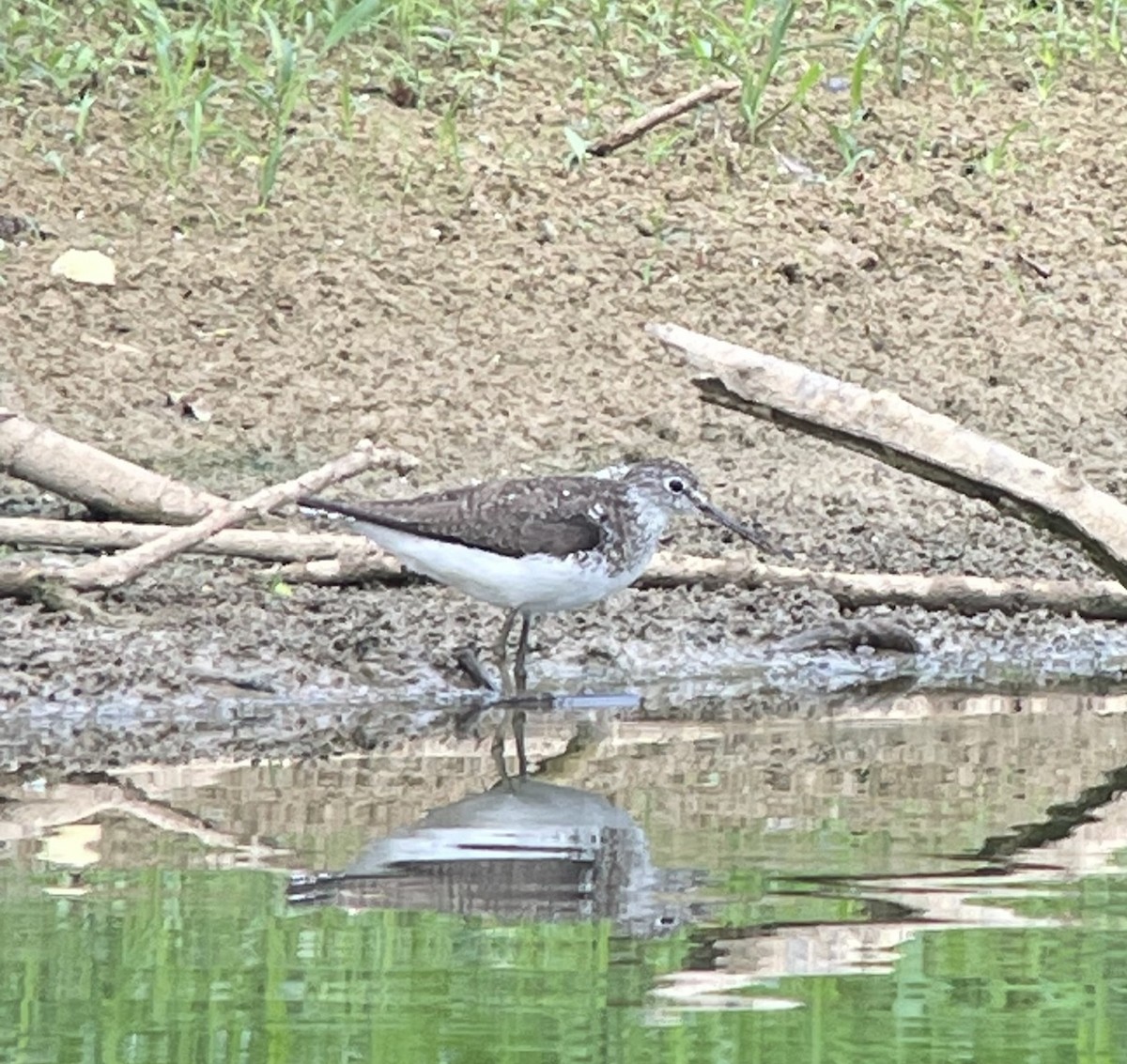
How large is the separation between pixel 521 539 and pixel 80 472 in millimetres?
1666

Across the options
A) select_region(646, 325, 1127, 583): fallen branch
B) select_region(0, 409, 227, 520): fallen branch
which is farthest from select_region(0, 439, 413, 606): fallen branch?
select_region(646, 325, 1127, 583): fallen branch

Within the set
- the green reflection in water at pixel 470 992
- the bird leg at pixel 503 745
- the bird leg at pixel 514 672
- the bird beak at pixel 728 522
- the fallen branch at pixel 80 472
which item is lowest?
the green reflection in water at pixel 470 992

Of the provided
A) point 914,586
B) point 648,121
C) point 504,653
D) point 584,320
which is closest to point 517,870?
point 504,653

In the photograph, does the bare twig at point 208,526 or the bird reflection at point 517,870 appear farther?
the bare twig at point 208,526

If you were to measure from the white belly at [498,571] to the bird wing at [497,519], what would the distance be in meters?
0.03

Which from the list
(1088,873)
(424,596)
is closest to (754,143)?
(424,596)

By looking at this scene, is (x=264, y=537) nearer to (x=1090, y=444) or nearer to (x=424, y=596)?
(x=424, y=596)

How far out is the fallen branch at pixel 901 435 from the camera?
8.76 meters

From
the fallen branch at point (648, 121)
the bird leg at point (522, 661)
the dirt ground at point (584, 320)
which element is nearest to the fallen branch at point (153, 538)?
the dirt ground at point (584, 320)

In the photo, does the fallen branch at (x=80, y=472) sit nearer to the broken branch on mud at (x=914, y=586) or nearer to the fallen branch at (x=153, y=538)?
the fallen branch at (x=153, y=538)

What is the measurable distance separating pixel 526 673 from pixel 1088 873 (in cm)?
315

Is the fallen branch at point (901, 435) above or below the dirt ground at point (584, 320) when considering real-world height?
below

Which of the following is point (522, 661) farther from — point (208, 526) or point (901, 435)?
point (901, 435)

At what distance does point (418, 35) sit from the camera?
1426 centimetres
